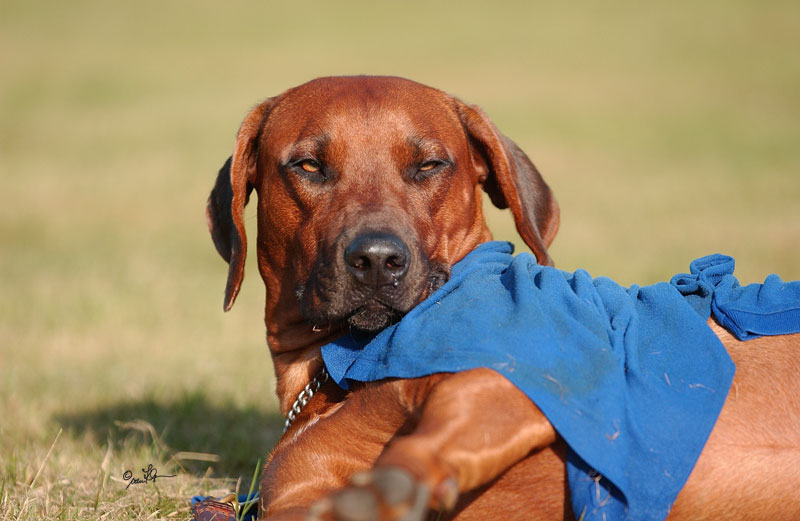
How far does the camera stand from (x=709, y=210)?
48.1 ft

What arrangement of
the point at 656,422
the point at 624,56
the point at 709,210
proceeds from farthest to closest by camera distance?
1. the point at 624,56
2. the point at 709,210
3. the point at 656,422

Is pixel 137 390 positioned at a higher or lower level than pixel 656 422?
lower

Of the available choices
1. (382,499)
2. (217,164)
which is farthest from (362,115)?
(217,164)

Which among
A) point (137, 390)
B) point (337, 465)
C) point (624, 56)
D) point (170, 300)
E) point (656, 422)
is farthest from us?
point (624, 56)

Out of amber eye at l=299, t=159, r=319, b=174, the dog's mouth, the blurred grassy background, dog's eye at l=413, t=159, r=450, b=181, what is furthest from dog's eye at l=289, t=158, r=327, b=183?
the blurred grassy background

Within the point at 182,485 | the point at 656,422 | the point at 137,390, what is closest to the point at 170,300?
the point at 137,390

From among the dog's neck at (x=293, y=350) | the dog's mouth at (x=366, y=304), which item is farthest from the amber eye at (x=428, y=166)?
the dog's neck at (x=293, y=350)

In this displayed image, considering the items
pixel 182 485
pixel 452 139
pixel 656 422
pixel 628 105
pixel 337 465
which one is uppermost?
pixel 452 139

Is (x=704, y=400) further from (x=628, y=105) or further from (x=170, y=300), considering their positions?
(x=628, y=105)

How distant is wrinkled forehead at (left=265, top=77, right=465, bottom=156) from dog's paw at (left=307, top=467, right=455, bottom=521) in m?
1.90

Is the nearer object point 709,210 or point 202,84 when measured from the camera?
point 709,210

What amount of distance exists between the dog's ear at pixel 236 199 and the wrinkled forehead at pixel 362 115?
0.09 m

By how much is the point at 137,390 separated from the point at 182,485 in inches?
92.7

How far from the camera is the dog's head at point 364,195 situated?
11.7 ft
